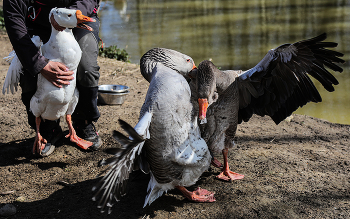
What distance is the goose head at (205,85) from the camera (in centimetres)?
314

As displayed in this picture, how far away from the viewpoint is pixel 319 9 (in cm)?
1221

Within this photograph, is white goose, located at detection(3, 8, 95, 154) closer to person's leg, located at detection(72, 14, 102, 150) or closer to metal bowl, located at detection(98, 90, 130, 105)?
person's leg, located at detection(72, 14, 102, 150)

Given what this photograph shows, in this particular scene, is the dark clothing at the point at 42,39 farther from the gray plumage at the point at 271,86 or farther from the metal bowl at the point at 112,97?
the gray plumage at the point at 271,86

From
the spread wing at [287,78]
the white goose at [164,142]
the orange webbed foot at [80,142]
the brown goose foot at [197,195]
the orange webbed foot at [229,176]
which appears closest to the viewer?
the white goose at [164,142]

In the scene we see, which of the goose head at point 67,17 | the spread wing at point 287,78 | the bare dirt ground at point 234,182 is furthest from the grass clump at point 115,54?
the spread wing at point 287,78

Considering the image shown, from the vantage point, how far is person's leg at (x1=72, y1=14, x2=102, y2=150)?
4.10 metres

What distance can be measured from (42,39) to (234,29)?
7.55m

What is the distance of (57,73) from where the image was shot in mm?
3631

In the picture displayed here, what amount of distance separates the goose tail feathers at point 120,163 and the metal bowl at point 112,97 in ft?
9.20

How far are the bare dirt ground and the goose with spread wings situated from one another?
0.43m

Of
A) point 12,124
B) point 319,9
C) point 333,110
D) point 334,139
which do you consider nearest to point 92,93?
point 12,124

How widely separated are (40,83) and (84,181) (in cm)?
Answer: 119

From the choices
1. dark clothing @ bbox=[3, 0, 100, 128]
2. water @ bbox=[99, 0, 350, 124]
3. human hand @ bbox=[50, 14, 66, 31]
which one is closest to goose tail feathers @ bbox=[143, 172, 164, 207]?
dark clothing @ bbox=[3, 0, 100, 128]

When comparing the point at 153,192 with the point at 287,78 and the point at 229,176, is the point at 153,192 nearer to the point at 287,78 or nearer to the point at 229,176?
the point at 229,176
